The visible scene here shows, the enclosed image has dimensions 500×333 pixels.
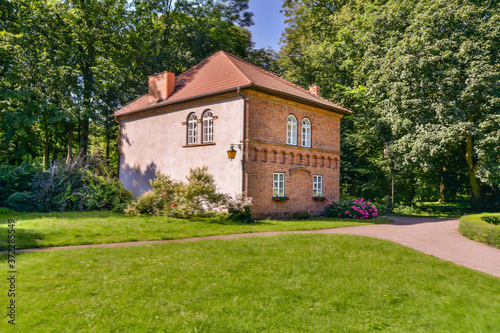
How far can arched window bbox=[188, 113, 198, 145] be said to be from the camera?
1778cm

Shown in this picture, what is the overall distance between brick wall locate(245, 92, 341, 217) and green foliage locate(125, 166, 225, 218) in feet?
5.75

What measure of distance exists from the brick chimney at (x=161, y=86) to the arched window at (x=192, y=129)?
2.86 meters

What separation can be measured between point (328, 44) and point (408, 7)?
26.6 feet

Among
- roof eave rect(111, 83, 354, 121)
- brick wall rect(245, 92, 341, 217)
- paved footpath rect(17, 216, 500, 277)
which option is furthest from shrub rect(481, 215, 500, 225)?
roof eave rect(111, 83, 354, 121)

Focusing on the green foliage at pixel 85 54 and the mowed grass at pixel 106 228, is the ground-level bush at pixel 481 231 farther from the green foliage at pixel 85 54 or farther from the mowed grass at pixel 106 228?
the green foliage at pixel 85 54

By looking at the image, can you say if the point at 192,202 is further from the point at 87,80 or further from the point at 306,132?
the point at 87,80

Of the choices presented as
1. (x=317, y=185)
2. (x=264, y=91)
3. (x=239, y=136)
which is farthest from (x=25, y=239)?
(x=317, y=185)

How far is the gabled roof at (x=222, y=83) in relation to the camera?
16.0 m

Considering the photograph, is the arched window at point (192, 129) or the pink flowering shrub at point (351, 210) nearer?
the arched window at point (192, 129)

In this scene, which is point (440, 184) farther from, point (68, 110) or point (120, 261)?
point (68, 110)

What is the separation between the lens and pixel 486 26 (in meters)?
18.3

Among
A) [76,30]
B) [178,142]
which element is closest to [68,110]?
[76,30]

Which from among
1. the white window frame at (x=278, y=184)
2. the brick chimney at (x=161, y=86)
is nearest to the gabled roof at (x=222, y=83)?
the brick chimney at (x=161, y=86)

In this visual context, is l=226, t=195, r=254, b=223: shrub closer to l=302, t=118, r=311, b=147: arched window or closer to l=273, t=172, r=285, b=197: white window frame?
l=273, t=172, r=285, b=197: white window frame
